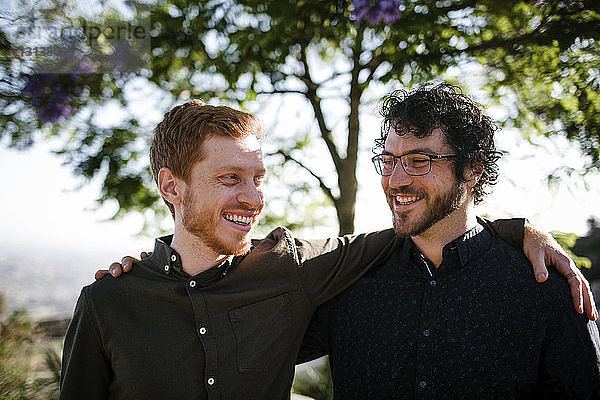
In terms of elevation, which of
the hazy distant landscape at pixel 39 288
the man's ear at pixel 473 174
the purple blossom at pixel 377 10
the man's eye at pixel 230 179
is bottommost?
the man's ear at pixel 473 174

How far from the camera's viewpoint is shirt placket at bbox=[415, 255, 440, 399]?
216cm

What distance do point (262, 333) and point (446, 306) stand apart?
2.53ft

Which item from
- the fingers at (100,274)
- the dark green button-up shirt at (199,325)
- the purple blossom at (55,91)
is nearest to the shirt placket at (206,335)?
the dark green button-up shirt at (199,325)

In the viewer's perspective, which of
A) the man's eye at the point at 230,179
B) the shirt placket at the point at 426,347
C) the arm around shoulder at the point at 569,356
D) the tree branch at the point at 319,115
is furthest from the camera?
the tree branch at the point at 319,115

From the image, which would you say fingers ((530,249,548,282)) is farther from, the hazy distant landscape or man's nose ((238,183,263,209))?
the hazy distant landscape

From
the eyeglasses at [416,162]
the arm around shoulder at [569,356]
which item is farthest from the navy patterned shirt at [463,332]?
the eyeglasses at [416,162]

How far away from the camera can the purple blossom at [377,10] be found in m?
2.94

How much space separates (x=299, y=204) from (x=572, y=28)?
100 inches

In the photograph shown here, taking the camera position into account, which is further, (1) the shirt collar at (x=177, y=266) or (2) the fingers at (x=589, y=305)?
(1) the shirt collar at (x=177, y=266)

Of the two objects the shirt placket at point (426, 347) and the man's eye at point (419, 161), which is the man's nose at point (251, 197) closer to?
the man's eye at point (419, 161)

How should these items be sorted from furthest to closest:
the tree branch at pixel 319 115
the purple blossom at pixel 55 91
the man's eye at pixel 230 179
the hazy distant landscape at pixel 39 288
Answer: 1. the hazy distant landscape at pixel 39 288
2. the tree branch at pixel 319 115
3. the purple blossom at pixel 55 91
4. the man's eye at pixel 230 179

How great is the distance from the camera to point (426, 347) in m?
2.18

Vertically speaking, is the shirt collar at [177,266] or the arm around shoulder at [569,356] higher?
the shirt collar at [177,266]

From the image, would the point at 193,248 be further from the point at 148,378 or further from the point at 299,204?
the point at 299,204
